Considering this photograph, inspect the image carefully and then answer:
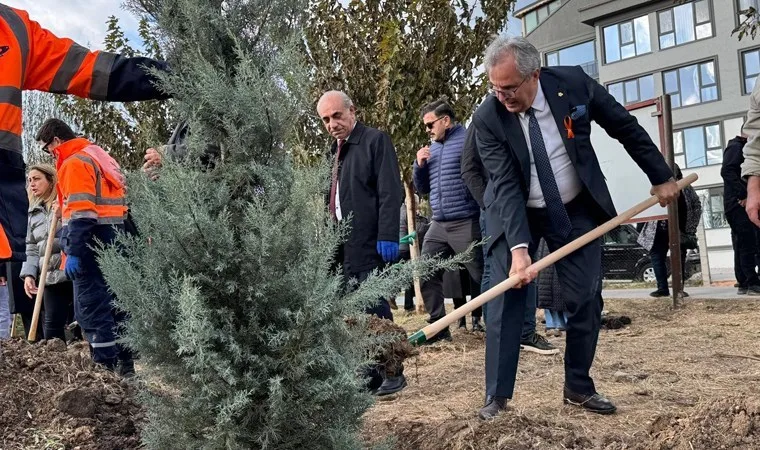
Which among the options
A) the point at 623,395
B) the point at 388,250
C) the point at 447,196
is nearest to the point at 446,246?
the point at 447,196

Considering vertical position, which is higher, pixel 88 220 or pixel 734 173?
pixel 734 173

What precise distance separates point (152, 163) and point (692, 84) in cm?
3660

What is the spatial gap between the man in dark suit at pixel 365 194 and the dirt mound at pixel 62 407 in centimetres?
162

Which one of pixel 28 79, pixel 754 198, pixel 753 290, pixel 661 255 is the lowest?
pixel 753 290

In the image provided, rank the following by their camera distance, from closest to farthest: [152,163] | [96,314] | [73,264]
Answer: [152,163]
[73,264]
[96,314]

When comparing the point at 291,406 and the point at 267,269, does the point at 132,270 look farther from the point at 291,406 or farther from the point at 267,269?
the point at 291,406

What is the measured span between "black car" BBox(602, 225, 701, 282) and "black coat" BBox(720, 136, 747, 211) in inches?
299

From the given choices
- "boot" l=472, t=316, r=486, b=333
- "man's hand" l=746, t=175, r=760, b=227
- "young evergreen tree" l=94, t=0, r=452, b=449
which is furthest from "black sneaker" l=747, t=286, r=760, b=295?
"young evergreen tree" l=94, t=0, r=452, b=449

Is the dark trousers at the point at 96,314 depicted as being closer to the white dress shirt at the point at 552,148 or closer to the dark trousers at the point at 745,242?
the white dress shirt at the point at 552,148

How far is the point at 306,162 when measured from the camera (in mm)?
2928

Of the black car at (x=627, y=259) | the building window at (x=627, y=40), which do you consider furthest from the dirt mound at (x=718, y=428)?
the building window at (x=627, y=40)

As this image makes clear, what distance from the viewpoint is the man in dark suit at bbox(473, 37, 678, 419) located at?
3.90 metres

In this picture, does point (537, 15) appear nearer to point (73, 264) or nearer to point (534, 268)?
point (73, 264)

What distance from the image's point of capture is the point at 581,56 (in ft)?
137
